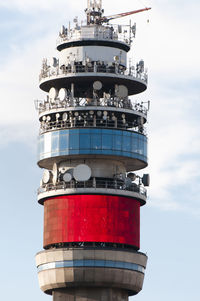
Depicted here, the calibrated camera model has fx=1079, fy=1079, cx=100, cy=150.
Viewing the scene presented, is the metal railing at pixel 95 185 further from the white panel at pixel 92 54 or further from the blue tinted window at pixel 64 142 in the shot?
the white panel at pixel 92 54

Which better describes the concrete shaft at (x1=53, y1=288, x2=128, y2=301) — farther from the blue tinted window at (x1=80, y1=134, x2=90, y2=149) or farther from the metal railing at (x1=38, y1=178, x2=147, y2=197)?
the blue tinted window at (x1=80, y1=134, x2=90, y2=149)

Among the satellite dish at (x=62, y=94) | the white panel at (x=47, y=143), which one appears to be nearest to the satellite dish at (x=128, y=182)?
the white panel at (x=47, y=143)

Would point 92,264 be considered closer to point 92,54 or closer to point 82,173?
point 82,173

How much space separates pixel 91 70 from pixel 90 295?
3388cm

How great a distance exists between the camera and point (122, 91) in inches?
6471

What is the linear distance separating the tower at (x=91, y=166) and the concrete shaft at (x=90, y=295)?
15cm

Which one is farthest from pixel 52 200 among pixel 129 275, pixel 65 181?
pixel 129 275

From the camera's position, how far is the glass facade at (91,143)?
527ft

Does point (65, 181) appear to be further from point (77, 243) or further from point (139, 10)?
point (139, 10)

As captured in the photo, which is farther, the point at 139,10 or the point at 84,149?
the point at 139,10

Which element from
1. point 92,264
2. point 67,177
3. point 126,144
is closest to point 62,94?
point 126,144

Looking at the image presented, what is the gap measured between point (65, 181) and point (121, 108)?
14.0 metres

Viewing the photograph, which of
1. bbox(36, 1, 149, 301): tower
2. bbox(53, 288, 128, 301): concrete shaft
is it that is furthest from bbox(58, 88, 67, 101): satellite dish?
bbox(53, 288, 128, 301): concrete shaft

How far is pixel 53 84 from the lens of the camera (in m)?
167
